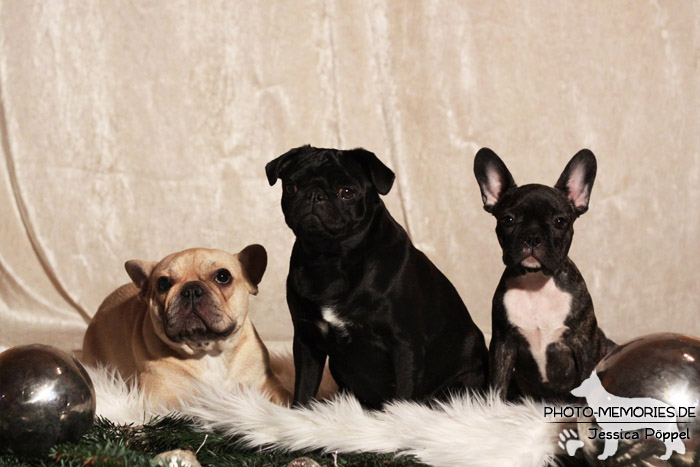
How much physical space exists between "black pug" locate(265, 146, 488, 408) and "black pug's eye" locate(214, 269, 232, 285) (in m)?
0.25

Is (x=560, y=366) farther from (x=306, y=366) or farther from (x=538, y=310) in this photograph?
(x=306, y=366)

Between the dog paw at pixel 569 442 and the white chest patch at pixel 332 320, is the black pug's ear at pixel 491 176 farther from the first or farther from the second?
the dog paw at pixel 569 442

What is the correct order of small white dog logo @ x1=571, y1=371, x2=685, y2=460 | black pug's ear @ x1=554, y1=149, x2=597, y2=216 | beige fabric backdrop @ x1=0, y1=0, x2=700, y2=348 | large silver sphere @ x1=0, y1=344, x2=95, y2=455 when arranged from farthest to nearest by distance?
beige fabric backdrop @ x1=0, y1=0, x2=700, y2=348, black pug's ear @ x1=554, y1=149, x2=597, y2=216, large silver sphere @ x1=0, y1=344, x2=95, y2=455, small white dog logo @ x1=571, y1=371, x2=685, y2=460

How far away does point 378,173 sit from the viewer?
2.82 m

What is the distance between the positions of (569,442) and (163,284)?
57.3 inches

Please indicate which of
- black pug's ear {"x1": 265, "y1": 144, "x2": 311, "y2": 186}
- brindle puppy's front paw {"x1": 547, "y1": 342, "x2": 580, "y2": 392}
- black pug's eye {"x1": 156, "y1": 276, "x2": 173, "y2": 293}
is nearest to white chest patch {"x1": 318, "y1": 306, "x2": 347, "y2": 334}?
black pug's ear {"x1": 265, "y1": 144, "x2": 311, "y2": 186}

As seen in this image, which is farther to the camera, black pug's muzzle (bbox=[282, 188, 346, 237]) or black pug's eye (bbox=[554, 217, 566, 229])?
black pug's eye (bbox=[554, 217, 566, 229])

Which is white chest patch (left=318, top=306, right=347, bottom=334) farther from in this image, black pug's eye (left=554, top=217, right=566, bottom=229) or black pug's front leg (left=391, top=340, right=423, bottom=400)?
black pug's eye (left=554, top=217, right=566, bottom=229)

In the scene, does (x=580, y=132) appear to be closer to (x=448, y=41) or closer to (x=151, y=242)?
(x=448, y=41)

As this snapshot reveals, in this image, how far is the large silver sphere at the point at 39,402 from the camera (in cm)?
221

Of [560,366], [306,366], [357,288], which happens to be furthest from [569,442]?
[306,366]

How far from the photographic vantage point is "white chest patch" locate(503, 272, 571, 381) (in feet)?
9.37

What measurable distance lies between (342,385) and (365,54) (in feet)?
7.58

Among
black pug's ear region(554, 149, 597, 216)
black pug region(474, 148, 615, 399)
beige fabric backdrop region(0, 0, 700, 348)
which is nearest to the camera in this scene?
Answer: black pug region(474, 148, 615, 399)
